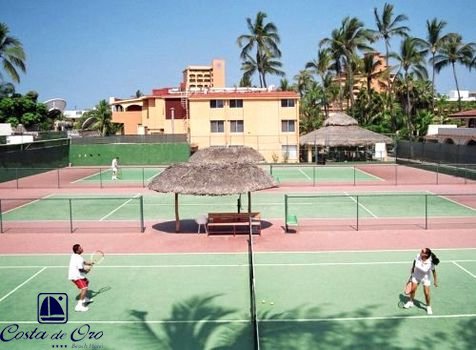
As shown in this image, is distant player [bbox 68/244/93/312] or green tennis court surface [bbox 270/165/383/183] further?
green tennis court surface [bbox 270/165/383/183]

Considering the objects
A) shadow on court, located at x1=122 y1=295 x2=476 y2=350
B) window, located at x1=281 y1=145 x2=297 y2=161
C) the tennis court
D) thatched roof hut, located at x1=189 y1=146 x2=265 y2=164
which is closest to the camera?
shadow on court, located at x1=122 y1=295 x2=476 y2=350

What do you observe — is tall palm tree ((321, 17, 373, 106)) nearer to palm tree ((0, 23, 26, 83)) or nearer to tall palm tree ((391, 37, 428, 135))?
tall palm tree ((391, 37, 428, 135))

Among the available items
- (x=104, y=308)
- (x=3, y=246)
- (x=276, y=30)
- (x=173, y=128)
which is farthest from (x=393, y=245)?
(x=276, y=30)

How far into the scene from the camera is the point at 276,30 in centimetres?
7144

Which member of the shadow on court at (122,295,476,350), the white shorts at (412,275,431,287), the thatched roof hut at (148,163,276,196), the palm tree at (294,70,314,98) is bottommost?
the shadow on court at (122,295,476,350)

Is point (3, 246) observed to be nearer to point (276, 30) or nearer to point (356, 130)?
point (356, 130)

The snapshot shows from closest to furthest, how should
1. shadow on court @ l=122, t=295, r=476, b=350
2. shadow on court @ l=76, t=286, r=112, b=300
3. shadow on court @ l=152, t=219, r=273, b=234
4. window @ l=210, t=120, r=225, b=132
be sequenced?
shadow on court @ l=122, t=295, r=476, b=350 < shadow on court @ l=76, t=286, r=112, b=300 < shadow on court @ l=152, t=219, r=273, b=234 < window @ l=210, t=120, r=225, b=132

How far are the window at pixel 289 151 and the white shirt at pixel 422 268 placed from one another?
4193cm

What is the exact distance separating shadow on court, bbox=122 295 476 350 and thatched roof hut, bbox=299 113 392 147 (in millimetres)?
38782

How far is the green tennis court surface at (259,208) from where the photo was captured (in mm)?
25172

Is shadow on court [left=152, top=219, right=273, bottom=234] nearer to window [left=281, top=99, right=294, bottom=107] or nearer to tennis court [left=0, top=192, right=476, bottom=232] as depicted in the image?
tennis court [left=0, top=192, right=476, bottom=232]

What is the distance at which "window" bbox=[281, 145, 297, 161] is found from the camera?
5444 centimetres

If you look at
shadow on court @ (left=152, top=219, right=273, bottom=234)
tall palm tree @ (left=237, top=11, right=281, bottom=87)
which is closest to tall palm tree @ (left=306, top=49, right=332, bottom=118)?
tall palm tree @ (left=237, top=11, right=281, bottom=87)

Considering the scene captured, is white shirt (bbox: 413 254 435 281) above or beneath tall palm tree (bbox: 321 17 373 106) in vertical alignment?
beneath
